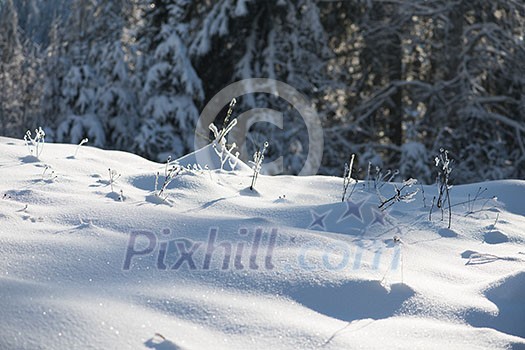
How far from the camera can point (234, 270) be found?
2.40 metres

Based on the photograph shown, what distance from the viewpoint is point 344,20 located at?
13.3m

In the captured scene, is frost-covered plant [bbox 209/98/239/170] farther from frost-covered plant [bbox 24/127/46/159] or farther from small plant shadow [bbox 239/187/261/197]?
frost-covered plant [bbox 24/127/46/159]

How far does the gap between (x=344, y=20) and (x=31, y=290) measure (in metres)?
12.2

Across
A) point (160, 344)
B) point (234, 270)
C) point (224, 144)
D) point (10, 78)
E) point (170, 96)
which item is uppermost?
point (170, 96)

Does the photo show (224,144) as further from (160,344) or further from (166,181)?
(160,344)

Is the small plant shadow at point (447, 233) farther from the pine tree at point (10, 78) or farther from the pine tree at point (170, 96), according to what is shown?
the pine tree at point (10, 78)

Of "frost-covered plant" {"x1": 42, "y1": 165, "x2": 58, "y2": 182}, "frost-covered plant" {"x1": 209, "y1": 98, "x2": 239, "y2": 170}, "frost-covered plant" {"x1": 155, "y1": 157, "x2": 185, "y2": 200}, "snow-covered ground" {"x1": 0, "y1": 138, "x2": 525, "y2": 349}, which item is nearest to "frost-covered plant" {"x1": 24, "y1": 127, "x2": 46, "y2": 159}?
"snow-covered ground" {"x1": 0, "y1": 138, "x2": 525, "y2": 349}

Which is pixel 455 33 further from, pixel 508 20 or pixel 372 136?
pixel 372 136

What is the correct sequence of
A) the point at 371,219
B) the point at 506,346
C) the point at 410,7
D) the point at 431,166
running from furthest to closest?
the point at 410,7 < the point at 431,166 < the point at 371,219 < the point at 506,346

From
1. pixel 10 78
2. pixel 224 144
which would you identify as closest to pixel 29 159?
pixel 224 144

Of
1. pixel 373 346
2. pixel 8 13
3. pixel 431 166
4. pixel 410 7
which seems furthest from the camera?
pixel 8 13

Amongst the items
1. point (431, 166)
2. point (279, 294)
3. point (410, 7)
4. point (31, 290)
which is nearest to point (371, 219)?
point (279, 294)

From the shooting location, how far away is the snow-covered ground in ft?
6.38

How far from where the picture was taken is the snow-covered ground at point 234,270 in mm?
1945
